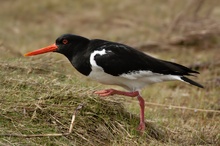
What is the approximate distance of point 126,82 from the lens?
488cm

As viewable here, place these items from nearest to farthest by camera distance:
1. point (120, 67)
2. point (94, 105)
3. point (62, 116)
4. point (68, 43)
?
point (62, 116), point (94, 105), point (120, 67), point (68, 43)

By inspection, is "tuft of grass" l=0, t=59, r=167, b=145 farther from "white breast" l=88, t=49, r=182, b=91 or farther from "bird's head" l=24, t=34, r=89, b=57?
"bird's head" l=24, t=34, r=89, b=57

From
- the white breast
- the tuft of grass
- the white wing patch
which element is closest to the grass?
the tuft of grass

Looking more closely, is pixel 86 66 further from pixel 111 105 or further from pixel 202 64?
pixel 202 64

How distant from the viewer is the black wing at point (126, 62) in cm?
471

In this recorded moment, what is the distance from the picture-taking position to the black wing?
4707mm

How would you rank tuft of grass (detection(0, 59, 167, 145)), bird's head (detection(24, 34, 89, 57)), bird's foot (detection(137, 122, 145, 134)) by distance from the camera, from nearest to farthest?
tuft of grass (detection(0, 59, 167, 145))
bird's foot (detection(137, 122, 145, 134))
bird's head (detection(24, 34, 89, 57))

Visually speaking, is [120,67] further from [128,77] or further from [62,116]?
[62,116]

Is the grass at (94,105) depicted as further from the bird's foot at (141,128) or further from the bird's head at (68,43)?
the bird's head at (68,43)

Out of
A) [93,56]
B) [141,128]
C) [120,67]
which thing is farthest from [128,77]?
[141,128]

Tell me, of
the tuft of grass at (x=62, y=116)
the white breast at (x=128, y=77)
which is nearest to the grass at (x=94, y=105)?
the tuft of grass at (x=62, y=116)

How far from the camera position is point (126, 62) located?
480cm

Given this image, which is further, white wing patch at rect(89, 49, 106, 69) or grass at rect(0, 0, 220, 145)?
white wing patch at rect(89, 49, 106, 69)

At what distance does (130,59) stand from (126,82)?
23cm
